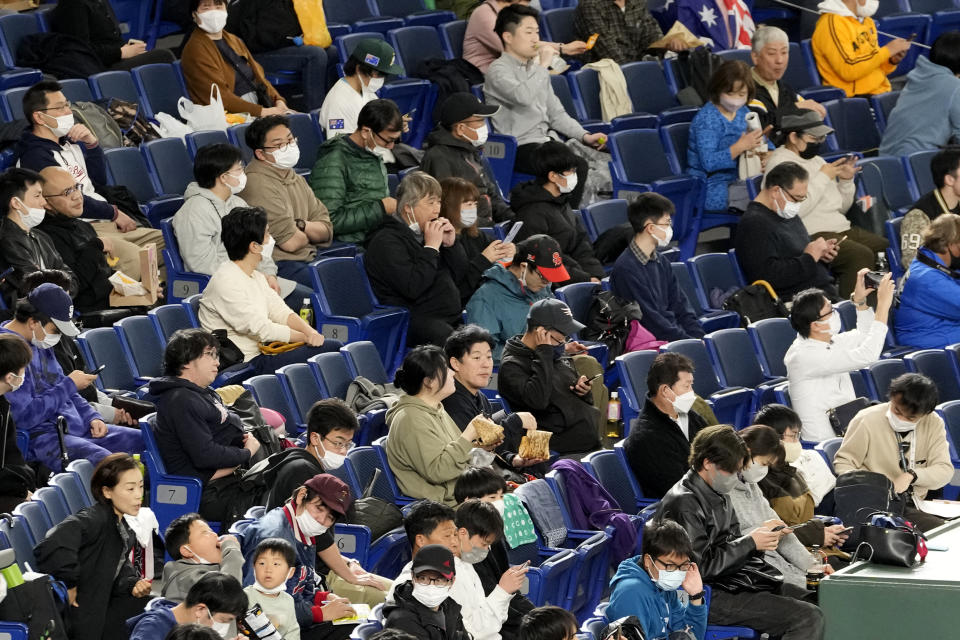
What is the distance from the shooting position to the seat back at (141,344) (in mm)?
7723

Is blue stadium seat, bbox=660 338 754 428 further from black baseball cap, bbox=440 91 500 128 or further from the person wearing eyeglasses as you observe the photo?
black baseball cap, bbox=440 91 500 128

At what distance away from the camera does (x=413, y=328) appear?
8555 mm

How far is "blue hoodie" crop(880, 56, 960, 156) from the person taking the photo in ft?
36.6

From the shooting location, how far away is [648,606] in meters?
6.23

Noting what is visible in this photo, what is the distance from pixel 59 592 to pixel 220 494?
3.41 ft

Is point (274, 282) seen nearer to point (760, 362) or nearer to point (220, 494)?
point (220, 494)

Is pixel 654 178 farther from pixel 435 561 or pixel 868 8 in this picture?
pixel 435 561

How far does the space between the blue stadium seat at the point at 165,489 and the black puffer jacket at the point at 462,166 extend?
8.92 ft

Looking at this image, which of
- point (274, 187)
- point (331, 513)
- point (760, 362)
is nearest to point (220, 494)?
point (331, 513)

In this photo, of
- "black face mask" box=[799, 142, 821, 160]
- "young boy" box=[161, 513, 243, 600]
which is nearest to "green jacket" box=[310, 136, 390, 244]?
"black face mask" box=[799, 142, 821, 160]

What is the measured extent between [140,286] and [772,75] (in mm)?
4514

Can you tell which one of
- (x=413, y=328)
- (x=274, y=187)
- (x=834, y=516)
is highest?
(x=274, y=187)

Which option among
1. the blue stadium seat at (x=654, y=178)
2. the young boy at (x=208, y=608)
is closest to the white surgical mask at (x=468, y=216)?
the blue stadium seat at (x=654, y=178)

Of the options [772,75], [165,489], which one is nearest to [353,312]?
[165,489]
